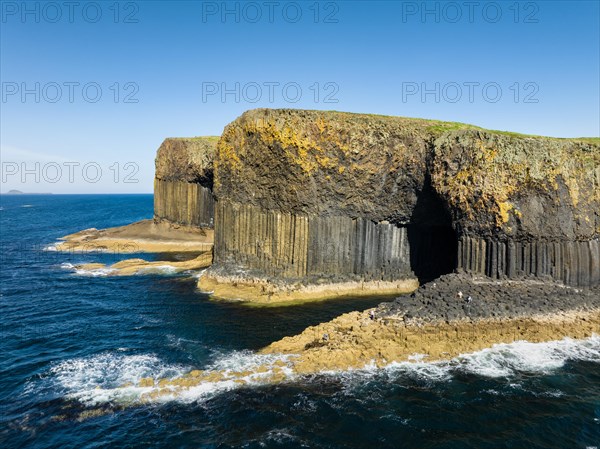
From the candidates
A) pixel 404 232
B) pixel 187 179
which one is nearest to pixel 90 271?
pixel 187 179

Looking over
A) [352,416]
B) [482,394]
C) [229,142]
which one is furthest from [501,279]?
[229,142]

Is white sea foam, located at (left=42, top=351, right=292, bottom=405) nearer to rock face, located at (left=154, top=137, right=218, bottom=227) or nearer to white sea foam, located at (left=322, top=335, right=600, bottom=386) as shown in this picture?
white sea foam, located at (left=322, top=335, right=600, bottom=386)

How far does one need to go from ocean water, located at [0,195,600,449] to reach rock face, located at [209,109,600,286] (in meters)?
6.36

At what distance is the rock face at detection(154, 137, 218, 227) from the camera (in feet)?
182

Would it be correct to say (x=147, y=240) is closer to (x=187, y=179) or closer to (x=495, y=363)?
(x=187, y=179)

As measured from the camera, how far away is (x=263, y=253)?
32.4 meters

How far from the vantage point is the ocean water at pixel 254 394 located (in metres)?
14.2

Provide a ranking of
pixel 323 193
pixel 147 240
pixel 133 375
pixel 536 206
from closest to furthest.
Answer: pixel 133 375 < pixel 536 206 < pixel 323 193 < pixel 147 240

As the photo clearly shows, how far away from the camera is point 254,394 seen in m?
17.0

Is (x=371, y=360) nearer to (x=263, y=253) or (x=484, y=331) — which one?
(x=484, y=331)

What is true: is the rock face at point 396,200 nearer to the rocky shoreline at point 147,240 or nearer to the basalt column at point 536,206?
the basalt column at point 536,206

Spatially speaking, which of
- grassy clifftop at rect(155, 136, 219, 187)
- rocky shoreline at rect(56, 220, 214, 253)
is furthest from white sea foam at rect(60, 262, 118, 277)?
grassy clifftop at rect(155, 136, 219, 187)

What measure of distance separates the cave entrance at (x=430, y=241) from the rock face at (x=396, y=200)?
0.10m

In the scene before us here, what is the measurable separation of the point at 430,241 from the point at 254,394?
22.4 m
